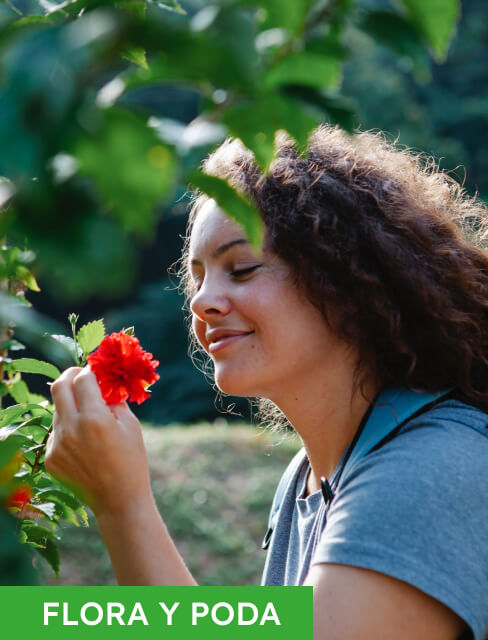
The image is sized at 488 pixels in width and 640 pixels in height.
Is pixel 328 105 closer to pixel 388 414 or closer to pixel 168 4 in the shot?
pixel 168 4

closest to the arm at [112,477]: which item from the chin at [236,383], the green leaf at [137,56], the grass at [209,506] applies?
the chin at [236,383]

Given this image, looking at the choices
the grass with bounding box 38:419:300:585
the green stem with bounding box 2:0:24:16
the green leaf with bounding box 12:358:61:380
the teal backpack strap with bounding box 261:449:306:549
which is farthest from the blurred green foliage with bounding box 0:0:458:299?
the grass with bounding box 38:419:300:585

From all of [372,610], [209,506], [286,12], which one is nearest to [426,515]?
[372,610]

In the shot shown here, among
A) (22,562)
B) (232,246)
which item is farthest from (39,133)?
(232,246)

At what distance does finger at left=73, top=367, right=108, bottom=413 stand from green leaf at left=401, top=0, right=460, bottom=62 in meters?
0.88

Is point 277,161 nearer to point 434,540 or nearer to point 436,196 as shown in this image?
point 436,196

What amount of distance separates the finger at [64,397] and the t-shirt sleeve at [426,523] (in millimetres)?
514

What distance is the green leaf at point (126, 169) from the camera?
415mm

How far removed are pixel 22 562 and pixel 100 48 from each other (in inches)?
13.2

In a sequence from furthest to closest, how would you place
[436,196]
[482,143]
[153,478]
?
1. [482,143]
2. [153,478]
3. [436,196]

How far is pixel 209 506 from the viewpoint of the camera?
20.5ft

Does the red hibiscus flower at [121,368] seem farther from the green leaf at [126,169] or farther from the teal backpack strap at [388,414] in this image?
the green leaf at [126,169]

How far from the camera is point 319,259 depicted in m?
1.58

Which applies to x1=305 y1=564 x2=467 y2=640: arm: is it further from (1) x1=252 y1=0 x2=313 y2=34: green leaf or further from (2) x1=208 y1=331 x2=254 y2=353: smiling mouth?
(1) x1=252 y1=0 x2=313 y2=34: green leaf
